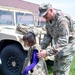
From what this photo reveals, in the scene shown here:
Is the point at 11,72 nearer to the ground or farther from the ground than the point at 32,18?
nearer to the ground

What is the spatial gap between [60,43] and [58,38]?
0.12 m

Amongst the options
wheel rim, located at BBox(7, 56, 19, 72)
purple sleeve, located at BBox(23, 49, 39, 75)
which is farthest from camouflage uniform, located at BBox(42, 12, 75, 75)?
wheel rim, located at BBox(7, 56, 19, 72)

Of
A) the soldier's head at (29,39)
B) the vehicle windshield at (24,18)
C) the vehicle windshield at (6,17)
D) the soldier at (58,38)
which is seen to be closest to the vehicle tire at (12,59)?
the vehicle windshield at (6,17)

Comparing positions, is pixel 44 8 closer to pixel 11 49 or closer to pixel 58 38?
pixel 58 38

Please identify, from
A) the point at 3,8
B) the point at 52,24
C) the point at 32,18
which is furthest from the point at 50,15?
the point at 32,18

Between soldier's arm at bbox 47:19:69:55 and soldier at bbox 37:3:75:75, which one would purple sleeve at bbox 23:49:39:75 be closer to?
soldier at bbox 37:3:75:75

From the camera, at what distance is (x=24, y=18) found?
7.58m

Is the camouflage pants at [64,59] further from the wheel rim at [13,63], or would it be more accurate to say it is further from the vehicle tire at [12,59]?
the wheel rim at [13,63]

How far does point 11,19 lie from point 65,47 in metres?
3.75

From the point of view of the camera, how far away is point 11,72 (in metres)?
6.19

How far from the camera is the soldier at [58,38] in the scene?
337 cm

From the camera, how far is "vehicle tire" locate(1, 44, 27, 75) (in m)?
6.06

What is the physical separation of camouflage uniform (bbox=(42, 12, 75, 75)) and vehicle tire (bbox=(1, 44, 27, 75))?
217cm

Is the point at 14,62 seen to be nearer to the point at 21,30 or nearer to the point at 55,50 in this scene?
the point at 21,30
